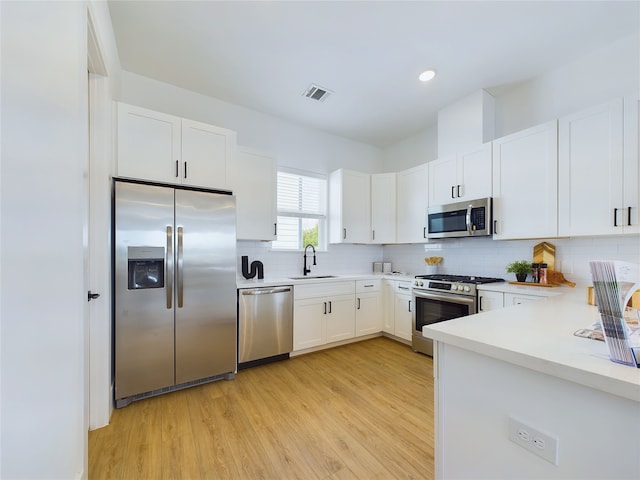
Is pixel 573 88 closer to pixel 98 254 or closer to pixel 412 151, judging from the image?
pixel 412 151

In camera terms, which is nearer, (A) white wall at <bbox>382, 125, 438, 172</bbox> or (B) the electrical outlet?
(B) the electrical outlet

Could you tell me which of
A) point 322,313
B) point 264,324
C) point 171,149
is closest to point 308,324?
point 322,313

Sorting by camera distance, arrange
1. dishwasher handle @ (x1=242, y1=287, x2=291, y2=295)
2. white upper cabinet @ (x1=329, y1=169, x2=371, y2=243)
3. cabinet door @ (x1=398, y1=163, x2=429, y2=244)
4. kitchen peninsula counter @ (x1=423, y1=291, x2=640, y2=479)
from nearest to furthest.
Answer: kitchen peninsula counter @ (x1=423, y1=291, x2=640, y2=479)
dishwasher handle @ (x1=242, y1=287, x2=291, y2=295)
cabinet door @ (x1=398, y1=163, x2=429, y2=244)
white upper cabinet @ (x1=329, y1=169, x2=371, y2=243)

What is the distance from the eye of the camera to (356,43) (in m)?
2.37

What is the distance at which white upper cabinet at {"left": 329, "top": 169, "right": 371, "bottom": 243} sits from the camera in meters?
3.94

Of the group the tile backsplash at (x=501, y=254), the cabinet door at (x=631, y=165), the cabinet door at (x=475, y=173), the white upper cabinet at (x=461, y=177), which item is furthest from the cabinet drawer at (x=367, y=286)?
the cabinet door at (x=631, y=165)

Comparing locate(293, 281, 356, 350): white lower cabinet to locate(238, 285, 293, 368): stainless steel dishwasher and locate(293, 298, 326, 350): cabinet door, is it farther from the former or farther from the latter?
locate(238, 285, 293, 368): stainless steel dishwasher

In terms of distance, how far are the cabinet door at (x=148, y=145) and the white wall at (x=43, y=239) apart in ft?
3.30

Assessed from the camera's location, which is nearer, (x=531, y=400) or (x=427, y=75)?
(x=531, y=400)

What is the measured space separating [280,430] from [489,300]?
222 centimetres

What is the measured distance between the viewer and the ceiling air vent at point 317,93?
9.94ft

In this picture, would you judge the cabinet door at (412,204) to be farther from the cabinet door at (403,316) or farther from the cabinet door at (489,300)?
the cabinet door at (489,300)

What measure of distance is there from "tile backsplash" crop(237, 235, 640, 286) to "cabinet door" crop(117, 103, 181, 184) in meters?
1.23

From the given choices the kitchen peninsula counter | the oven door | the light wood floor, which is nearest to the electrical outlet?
the kitchen peninsula counter
